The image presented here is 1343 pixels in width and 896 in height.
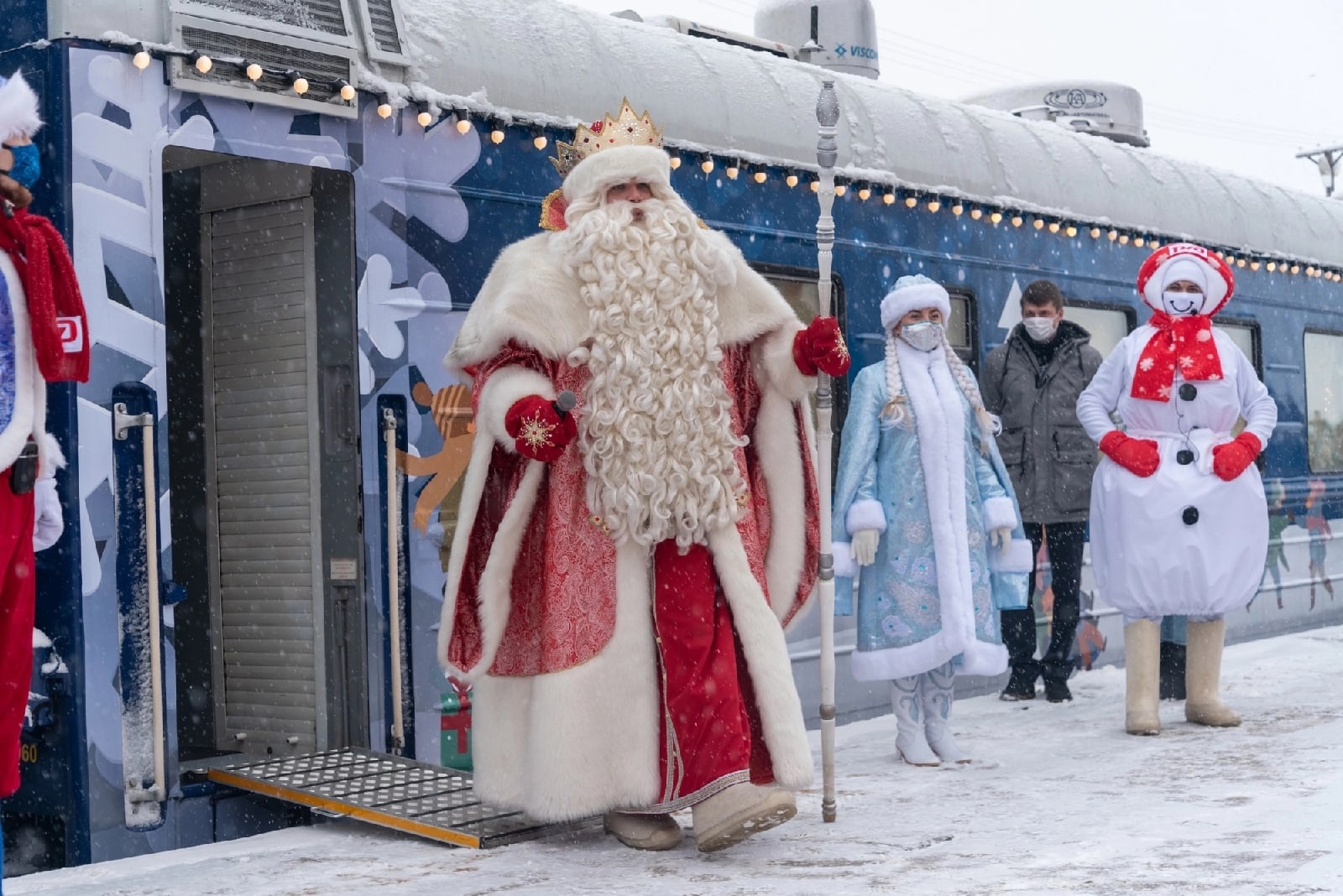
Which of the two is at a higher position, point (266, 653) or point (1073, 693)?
point (266, 653)

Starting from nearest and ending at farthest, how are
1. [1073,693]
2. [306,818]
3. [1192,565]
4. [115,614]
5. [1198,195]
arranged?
1. [115,614]
2. [306,818]
3. [1192,565]
4. [1073,693]
5. [1198,195]

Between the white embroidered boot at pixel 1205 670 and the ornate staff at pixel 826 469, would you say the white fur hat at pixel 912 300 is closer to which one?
the ornate staff at pixel 826 469

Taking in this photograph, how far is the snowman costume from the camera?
6.54m

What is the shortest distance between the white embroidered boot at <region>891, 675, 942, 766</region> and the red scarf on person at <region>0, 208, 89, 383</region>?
325cm

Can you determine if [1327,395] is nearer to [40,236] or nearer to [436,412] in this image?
[436,412]

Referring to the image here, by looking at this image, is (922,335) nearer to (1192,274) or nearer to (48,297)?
(1192,274)

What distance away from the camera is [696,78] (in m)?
6.55

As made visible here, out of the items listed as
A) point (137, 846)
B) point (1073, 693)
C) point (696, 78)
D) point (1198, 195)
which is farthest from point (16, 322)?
point (1198, 195)

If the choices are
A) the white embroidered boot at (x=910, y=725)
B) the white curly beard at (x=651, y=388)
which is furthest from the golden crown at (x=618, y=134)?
the white embroidered boot at (x=910, y=725)

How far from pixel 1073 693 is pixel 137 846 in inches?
178

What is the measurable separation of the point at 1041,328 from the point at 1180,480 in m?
1.27

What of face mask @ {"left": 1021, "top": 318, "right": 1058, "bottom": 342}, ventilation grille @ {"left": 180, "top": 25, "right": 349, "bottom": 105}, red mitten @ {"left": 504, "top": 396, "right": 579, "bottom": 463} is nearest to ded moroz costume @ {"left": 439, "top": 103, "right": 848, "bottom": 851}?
red mitten @ {"left": 504, "top": 396, "right": 579, "bottom": 463}

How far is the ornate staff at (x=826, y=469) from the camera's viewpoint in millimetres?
4926

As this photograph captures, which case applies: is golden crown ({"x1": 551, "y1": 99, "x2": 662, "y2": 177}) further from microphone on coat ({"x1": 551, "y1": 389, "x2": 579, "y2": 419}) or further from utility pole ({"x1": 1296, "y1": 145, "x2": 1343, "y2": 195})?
utility pole ({"x1": 1296, "y1": 145, "x2": 1343, "y2": 195})
